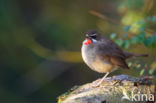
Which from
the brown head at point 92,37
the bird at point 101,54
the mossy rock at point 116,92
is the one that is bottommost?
the mossy rock at point 116,92

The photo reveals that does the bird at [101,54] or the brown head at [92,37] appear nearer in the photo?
the bird at [101,54]

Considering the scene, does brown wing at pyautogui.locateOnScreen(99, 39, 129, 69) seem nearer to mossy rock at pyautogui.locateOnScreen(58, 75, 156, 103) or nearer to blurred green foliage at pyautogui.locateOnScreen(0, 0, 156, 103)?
mossy rock at pyautogui.locateOnScreen(58, 75, 156, 103)

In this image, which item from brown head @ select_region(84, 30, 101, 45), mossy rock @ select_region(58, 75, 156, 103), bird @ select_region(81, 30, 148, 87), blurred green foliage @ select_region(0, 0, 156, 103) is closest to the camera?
mossy rock @ select_region(58, 75, 156, 103)

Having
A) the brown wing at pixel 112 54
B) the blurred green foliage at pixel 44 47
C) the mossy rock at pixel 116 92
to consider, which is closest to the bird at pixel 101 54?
the brown wing at pixel 112 54

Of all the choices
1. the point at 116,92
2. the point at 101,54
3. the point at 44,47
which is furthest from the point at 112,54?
the point at 44,47

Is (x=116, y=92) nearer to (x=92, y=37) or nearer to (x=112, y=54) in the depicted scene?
(x=112, y=54)

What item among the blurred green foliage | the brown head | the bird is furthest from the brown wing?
the blurred green foliage

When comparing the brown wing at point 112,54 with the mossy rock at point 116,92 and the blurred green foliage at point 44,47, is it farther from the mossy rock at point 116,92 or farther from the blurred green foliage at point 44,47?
the blurred green foliage at point 44,47

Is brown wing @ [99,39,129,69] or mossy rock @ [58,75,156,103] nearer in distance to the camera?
mossy rock @ [58,75,156,103]
